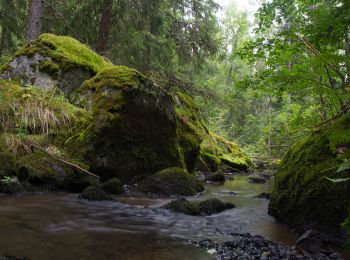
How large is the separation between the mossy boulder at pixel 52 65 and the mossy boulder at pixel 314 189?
6012mm

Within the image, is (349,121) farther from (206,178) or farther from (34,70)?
(34,70)

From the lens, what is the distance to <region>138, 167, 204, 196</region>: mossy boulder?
23.5ft

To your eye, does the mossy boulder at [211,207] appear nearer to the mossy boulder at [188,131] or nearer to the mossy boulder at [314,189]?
the mossy boulder at [314,189]

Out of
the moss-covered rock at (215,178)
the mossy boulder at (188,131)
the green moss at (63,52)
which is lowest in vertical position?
the moss-covered rock at (215,178)

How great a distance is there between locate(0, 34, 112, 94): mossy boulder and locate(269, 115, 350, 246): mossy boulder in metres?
6.01

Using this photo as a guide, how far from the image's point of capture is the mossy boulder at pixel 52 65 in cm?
880

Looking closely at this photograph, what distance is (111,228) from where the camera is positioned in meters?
4.29

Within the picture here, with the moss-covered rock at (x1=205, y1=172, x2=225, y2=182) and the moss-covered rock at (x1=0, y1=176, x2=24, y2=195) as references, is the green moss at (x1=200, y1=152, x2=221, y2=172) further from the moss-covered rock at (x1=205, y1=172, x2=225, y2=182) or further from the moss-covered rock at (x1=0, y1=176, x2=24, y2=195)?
the moss-covered rock at (x1=0, y1=176, x2=24, y2=195)

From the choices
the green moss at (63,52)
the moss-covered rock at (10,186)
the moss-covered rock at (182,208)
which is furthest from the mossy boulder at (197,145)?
the moss-covered rock at (10,186)

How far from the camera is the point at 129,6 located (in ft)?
41.5

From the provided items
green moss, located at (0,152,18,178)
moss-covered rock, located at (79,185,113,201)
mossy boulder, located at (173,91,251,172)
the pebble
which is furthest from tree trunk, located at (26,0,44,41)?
the pebble

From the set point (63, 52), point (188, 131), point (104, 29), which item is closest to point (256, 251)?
point (188, 131)

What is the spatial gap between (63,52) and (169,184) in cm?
483

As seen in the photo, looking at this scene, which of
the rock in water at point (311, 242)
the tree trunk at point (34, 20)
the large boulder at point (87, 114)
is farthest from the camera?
the tree trunk at point (34, 20)
